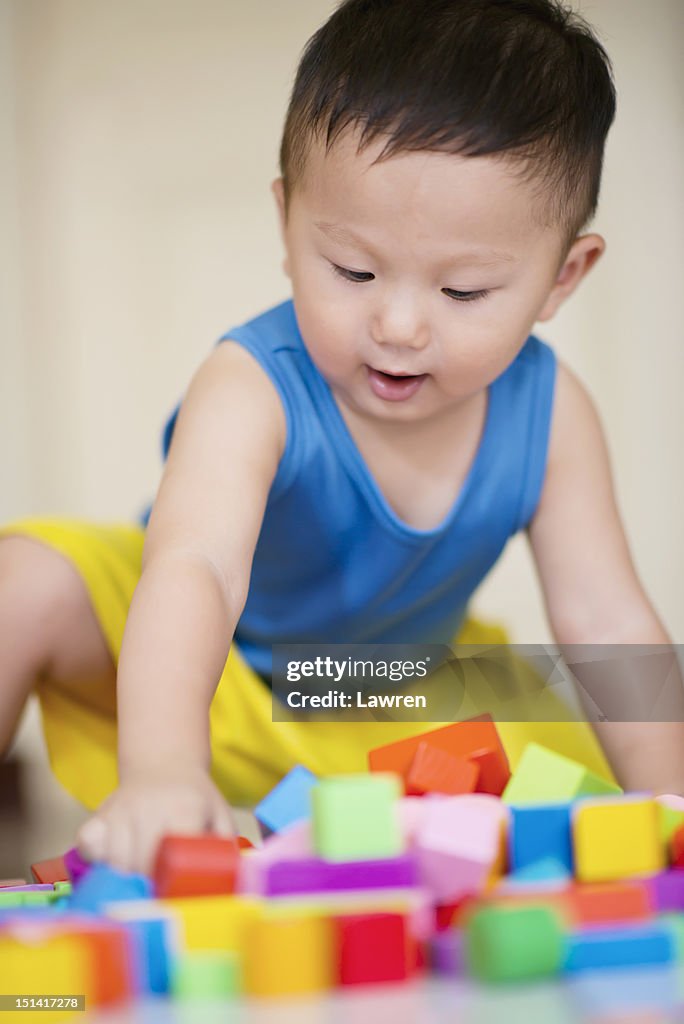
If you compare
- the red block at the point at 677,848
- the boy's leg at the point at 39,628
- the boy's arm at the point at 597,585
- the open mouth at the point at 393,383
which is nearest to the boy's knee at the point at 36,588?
the boy's leg at the point at 39,628

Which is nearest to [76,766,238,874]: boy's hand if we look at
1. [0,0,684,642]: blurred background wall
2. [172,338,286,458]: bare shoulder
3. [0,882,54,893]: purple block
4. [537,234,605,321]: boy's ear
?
[0,882,54,893]: purple block

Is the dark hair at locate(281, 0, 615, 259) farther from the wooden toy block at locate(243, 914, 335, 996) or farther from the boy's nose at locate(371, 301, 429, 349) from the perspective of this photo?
the wooden toy block at locate(243, 914, 335, 996)

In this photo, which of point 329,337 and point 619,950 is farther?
point 329,337

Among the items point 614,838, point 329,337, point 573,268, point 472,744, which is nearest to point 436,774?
point 472,744

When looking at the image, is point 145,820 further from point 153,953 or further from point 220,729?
point 220,729

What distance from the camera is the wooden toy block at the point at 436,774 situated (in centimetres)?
64

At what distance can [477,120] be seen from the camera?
2.33 feet

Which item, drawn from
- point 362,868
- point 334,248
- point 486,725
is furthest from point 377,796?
point 334,248

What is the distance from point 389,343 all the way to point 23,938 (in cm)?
43

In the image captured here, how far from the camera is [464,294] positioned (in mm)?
740

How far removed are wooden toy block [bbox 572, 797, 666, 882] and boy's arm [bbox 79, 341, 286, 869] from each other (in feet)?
0.48

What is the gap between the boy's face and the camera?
2.30 ft

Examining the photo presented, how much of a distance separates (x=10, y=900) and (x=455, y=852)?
20 cm

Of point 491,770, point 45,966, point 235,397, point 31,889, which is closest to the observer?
point 45,966
